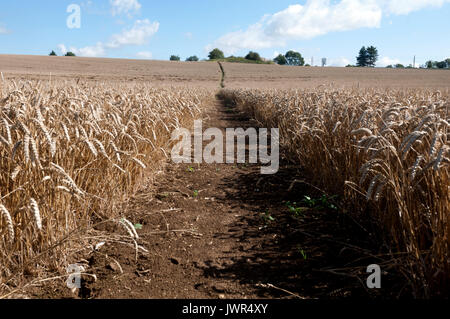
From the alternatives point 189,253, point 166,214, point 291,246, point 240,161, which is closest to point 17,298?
point 189,253

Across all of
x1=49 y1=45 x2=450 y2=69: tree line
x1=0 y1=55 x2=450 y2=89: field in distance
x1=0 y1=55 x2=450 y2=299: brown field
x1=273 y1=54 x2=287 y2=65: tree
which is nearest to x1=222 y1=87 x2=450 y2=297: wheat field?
x1=0 y1=55 x2=450 y2=299: brown field

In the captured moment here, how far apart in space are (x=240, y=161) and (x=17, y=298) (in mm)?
3793

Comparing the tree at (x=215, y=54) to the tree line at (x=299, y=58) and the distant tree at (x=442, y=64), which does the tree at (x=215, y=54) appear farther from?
the distant tree at (x=442, y=64)

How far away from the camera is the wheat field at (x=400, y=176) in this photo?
60.8 inches

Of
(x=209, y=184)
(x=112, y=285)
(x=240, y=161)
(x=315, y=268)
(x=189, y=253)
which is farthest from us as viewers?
(x=240, y=161)

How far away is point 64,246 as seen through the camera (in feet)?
6.35

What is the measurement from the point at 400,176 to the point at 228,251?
1253 mm

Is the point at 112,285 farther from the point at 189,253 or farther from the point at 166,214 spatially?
the point at 166,214

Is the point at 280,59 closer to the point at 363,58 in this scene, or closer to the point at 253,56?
the point at 253,56

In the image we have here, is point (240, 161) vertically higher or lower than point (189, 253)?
higher

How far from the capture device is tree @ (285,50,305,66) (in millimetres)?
94188

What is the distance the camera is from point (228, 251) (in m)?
2.37

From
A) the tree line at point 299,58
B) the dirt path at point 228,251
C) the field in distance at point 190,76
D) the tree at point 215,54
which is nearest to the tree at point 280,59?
the tree line at point 299,58

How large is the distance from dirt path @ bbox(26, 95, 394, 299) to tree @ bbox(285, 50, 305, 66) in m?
97.0
